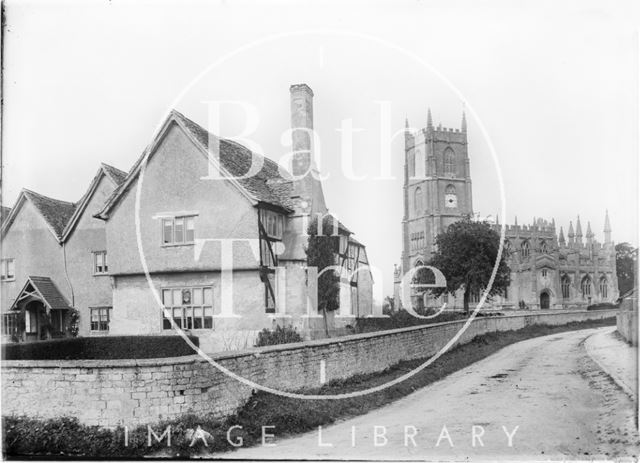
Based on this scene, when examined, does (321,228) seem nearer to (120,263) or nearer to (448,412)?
(120,263)

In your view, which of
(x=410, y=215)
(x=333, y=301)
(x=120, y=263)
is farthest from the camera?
(x=410, y=215)

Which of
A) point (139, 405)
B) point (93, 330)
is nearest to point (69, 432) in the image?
point (139, 405)

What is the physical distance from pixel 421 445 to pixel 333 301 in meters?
11.3

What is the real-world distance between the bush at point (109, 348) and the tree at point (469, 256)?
25786mm

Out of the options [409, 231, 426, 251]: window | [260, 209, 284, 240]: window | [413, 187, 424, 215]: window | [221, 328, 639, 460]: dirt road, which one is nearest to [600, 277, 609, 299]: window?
[409, 231, 426, 251]: window

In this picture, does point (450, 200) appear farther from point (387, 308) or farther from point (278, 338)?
point (278, 338)

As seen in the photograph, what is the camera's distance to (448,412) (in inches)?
532

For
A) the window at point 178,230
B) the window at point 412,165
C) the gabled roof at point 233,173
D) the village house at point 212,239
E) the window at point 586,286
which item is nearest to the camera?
the village house at point 212,239

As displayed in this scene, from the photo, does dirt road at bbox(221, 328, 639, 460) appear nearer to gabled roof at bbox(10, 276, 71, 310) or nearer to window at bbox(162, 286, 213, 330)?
window at bbox(162, 286, 213, 330)

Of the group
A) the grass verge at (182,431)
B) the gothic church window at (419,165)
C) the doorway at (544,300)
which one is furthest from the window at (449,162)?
the grass verge at (182,431)

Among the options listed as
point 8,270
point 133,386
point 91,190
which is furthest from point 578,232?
point 133,386

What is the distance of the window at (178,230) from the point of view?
73.8 ft

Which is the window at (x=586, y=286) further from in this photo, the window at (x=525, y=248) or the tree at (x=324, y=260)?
the tree at (x=324, y=260)

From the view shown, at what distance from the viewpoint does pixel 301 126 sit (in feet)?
74.9
